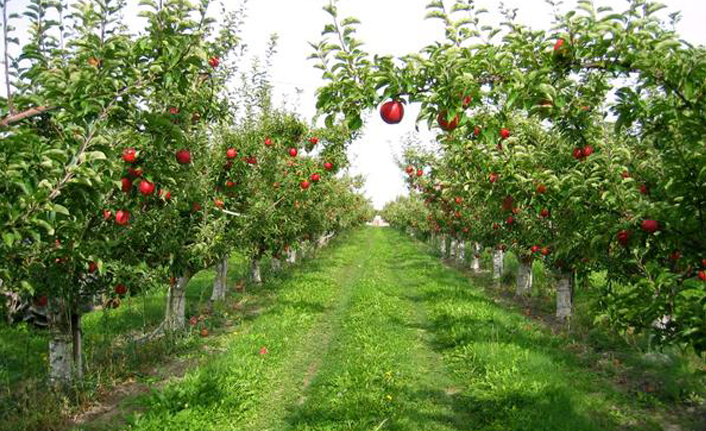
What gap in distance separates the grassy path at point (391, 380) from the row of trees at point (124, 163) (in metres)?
1.89

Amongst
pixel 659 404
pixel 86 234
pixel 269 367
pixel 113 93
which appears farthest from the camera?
pixel 269 367

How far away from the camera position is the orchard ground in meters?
6.36

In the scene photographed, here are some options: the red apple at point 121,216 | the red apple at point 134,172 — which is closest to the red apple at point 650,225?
the red apple at point 134,172

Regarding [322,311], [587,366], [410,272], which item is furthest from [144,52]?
[410,272]

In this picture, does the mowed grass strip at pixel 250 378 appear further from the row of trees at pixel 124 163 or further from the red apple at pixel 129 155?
the red apple at pixel 129 155

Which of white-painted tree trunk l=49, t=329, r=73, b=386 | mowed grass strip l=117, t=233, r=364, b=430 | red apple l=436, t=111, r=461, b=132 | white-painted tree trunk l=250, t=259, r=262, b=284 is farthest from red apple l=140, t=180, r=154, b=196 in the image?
white-painted tree trunk l=250, t=259, r=262, b=284

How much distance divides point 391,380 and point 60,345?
4.78m

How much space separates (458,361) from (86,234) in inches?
250

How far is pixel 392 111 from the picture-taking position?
11.2 feet

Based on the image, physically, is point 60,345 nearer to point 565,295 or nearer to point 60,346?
point 60,346

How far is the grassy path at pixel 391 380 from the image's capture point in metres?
6.33

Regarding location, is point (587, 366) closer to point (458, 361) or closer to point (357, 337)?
point (458, 361)

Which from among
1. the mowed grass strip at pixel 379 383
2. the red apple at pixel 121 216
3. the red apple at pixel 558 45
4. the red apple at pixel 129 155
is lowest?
the mowed grass strip at pixel 379 383

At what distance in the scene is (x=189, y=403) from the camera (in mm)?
6445
